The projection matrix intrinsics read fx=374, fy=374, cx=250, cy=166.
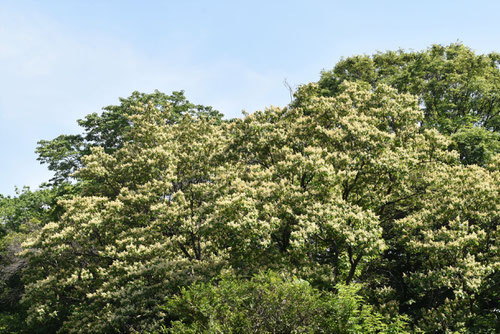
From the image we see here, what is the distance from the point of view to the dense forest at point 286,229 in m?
14.5

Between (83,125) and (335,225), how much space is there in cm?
3792

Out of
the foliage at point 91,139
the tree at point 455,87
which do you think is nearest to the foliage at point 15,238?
the foliage at point 91,139

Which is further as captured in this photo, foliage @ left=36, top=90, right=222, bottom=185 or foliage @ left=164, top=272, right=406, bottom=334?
foliage @ left=36, top=90, right=222, bottom=185

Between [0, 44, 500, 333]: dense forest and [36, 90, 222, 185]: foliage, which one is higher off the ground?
[36, 90, 222, 185]: foliage

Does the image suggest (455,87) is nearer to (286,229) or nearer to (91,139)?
(286,229)

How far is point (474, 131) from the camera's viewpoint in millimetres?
27234

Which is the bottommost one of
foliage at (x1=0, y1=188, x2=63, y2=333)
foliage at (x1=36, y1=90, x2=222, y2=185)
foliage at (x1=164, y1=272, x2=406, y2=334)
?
foliage at (x1=164, y1=272, x2=406, y2=334)

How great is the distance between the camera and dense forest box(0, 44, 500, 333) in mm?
14492

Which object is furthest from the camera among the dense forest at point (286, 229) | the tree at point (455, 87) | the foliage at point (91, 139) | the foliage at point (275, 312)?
the foliage at point (91, 139)

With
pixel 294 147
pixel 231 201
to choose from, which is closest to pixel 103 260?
pixel 231 201

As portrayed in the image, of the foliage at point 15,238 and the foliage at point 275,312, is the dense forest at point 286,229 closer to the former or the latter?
the foliage at point 275,312

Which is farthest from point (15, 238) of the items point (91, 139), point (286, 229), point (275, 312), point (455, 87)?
point (455, 87)

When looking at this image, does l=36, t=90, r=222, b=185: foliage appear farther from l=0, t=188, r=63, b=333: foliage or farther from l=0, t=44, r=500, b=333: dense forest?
l=0, t=44, r=500, b=333: dense forest

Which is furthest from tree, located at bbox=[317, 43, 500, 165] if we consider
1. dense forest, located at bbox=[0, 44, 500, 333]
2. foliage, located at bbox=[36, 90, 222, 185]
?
foliage, located at bbox=[36, 90, 222, 185]
